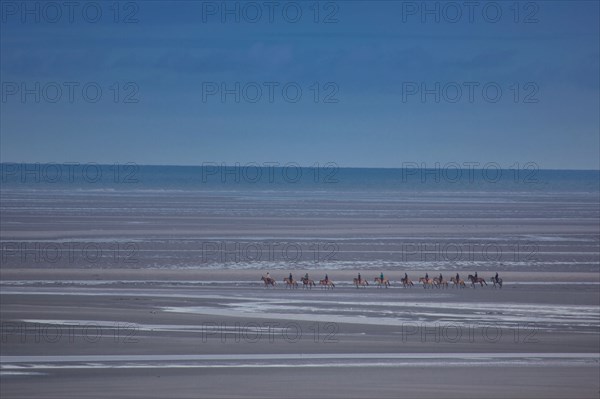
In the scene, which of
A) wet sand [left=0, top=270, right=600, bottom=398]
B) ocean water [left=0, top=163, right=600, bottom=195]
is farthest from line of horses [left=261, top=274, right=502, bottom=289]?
ocean water [left=0, top=163, right=600, bottom=195]

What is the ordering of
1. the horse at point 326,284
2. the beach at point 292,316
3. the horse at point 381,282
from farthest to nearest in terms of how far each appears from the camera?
1. the horse at point 381,282
2. the horse at point 326,284
3. the beach at point 292,316

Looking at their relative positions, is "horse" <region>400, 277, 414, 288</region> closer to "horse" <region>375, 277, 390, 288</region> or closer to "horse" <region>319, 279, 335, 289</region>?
"horse" <region>375, 277, 390, 288</region>

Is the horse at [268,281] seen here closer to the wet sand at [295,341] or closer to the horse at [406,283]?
the wet sand at [295,341]

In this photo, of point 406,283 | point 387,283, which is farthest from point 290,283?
point 406,283

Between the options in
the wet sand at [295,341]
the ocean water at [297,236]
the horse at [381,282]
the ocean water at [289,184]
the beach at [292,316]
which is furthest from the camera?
the ocean water at [289,184]

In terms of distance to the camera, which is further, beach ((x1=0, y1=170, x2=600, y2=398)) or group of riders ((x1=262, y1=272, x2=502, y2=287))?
group of riders ((x1=262, y1=272, x2=502, y2=287))

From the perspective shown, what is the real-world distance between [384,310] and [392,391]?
5.55 meters

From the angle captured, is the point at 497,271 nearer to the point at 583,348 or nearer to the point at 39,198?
the point at 583,348

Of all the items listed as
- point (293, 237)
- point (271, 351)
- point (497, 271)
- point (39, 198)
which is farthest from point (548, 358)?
point (39, 198)

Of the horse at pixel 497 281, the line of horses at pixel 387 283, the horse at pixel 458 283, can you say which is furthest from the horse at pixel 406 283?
the horse at pixel 497 281

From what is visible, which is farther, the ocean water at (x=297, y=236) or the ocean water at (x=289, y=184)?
the ocean water at (x=289, y=184)

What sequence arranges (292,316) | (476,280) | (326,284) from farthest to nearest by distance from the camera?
(476,280), (326,284), (292,316)

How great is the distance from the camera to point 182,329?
50.6 feet

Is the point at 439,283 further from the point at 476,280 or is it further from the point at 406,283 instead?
the point at 476,280
